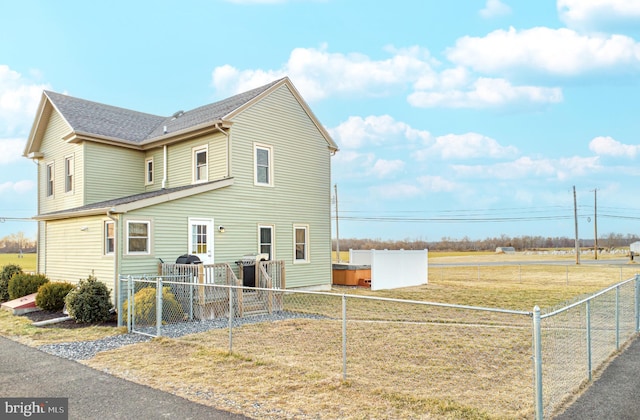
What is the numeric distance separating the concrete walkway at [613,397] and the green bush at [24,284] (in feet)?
54.2

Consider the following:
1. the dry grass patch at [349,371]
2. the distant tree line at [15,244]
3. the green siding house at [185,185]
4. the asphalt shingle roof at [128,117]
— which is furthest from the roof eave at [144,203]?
the distant tree line at [15,244]

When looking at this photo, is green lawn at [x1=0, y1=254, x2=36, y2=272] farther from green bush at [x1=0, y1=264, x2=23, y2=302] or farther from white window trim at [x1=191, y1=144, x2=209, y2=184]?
white window trim at [x1=191, y1=144, x2=209, y2=184]

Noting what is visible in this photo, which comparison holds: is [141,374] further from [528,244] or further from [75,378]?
[528,244]

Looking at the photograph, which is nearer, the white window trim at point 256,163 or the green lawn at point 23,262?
the white window trim at point 256,163

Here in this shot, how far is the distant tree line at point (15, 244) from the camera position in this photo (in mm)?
77356

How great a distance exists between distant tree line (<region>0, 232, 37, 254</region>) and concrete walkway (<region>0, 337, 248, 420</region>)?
79.8 m

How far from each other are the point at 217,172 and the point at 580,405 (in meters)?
13.4

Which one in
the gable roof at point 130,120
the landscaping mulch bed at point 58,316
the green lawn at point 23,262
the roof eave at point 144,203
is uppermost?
the gable roof at point 130,120

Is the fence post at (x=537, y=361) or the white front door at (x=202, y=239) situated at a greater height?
the white front door at (x=202, y=239)

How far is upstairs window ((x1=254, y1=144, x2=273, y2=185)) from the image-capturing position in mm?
17234

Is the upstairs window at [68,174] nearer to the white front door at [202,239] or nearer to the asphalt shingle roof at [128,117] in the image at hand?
the asphalt shingle roof at [128,117]

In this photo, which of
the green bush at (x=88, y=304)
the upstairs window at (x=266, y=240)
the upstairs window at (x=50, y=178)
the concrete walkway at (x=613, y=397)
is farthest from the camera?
the upstairs window at (x=50, y=178)

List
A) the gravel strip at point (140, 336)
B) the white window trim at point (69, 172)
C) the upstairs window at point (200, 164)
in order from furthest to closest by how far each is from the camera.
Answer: the white window trim at point (69, 172), the upstairs window at point (200, 164), the gravel strip at point (140, 336)

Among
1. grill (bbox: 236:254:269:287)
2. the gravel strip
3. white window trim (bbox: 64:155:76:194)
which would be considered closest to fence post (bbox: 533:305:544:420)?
the gravel strip
